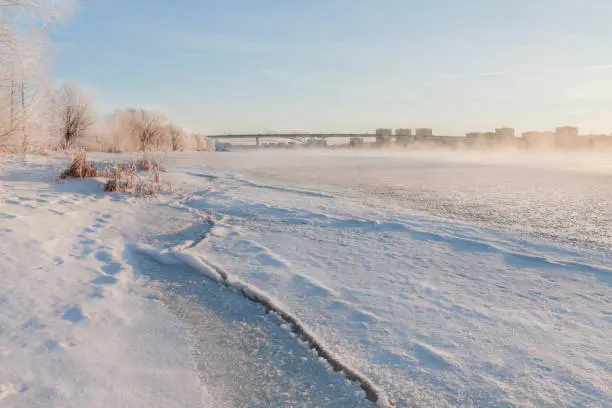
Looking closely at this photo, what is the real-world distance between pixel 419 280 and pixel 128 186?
6345mm

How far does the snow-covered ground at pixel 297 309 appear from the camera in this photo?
2.03 m

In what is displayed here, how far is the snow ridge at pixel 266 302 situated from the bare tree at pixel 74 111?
1080 inches

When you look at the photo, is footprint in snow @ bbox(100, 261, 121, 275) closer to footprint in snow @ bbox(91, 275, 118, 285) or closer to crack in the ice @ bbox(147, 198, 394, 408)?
footprint in snow @ bbox(91, 275, 118, 285)

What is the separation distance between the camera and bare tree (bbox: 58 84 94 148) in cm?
2783

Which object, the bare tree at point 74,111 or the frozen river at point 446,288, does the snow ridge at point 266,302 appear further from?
the bare tree at point 74,111

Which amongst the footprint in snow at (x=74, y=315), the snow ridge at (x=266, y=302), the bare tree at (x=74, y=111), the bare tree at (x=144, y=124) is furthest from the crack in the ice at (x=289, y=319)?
the bare tree at (x=144, y=124)

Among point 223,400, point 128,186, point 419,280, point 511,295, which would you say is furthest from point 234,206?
point 223,400

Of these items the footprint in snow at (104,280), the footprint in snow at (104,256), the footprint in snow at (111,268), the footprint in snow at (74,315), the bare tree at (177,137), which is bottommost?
the footprint in snow at (74,315)

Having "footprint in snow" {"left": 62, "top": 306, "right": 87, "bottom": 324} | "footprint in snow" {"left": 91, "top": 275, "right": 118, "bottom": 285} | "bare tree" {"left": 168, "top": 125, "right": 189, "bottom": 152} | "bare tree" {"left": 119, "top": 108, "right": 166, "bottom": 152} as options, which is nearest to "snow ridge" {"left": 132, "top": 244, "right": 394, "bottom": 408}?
"footprint in snow" {"left": 91, "top": 275, "right": 118, "bottom": 285}

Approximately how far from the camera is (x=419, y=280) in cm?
356

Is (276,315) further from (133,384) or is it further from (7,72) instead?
(7,72)

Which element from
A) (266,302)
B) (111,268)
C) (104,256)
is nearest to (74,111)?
(104,256)

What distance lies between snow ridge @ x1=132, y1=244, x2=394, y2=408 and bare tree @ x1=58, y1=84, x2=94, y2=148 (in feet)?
90.0

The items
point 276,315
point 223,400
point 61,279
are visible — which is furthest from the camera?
point 61,279
